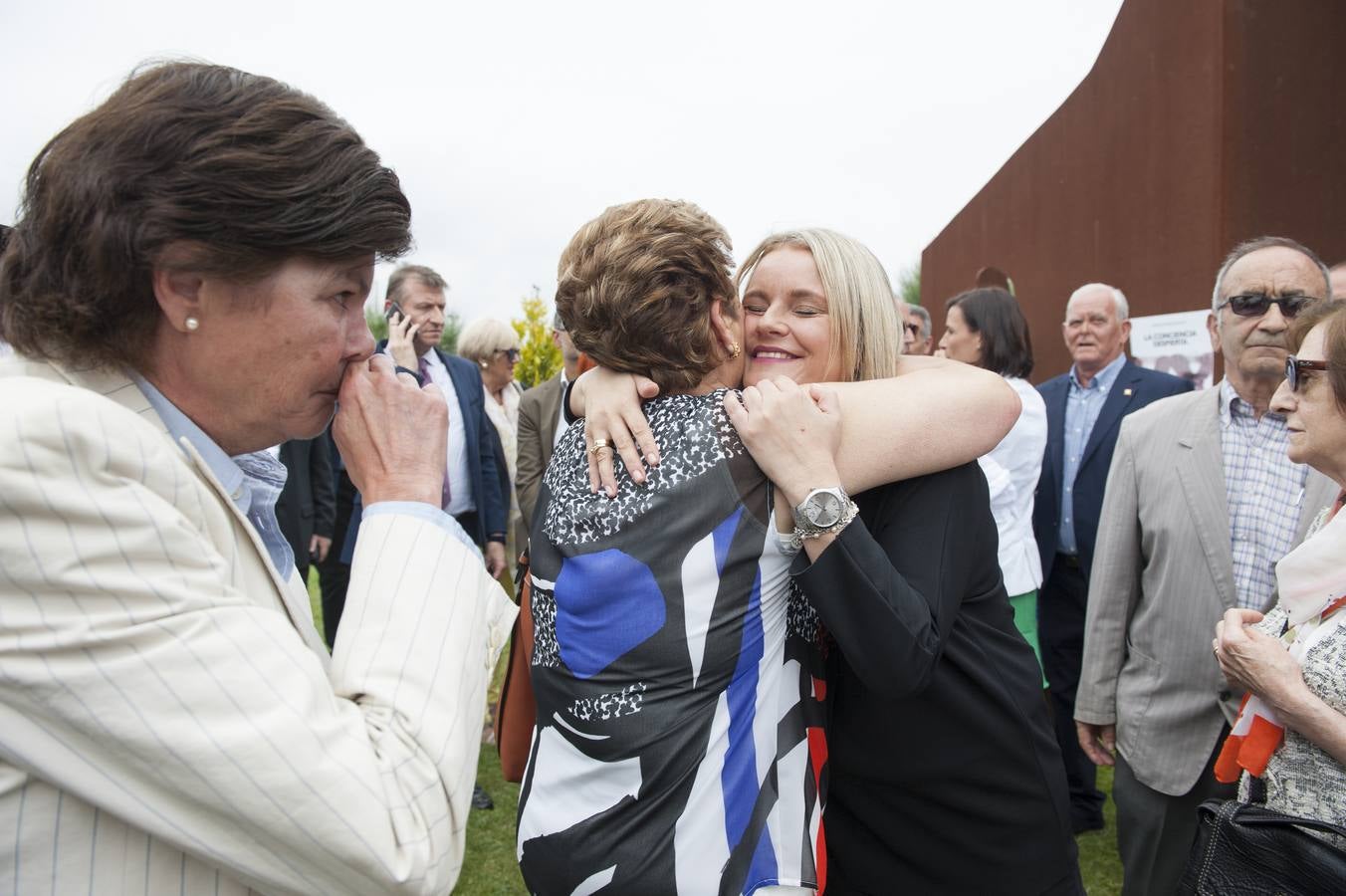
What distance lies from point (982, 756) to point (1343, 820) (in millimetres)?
910

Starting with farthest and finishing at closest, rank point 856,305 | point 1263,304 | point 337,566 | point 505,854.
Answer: point 337,566 < point 505,854 < point 1263,304 < point 856,305

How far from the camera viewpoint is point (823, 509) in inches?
58.9

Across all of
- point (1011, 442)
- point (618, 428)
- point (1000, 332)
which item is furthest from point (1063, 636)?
point (618, 428)

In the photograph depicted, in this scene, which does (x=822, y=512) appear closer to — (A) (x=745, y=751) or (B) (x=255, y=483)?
(A) (x=745, y=751)

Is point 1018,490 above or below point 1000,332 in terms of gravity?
below

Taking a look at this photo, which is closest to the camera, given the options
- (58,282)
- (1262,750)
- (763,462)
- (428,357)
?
(58,282)

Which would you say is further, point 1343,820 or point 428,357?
point 428,357

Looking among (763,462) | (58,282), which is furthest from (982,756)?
(58,282)

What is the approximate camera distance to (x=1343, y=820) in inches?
77.4

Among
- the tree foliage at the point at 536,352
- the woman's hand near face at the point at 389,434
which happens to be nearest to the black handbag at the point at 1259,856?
the woman's hand near face at the point at 389,434

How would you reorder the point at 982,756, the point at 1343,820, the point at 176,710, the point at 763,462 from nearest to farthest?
the point at 176,710, the point at 763,462, the point at 982,756, the point at 1343,820

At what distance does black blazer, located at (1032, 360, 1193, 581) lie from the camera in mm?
4684

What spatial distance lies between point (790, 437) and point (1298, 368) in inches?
62.6

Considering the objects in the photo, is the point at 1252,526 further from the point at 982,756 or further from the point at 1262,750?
the point at 982,756
